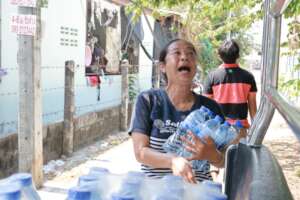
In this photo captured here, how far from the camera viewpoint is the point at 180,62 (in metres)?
2.02

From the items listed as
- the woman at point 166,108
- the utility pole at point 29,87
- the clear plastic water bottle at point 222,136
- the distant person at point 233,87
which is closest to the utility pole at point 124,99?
the utility pole at point 29,87

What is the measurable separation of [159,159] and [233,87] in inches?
104

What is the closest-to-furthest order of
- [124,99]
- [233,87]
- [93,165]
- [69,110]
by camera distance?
[233,87]
[93,165]
[69,110]
[124,99]

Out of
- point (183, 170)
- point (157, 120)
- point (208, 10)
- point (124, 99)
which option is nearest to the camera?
point (183, 170)

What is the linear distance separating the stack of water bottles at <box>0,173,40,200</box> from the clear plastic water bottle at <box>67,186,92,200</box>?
14 centimetres

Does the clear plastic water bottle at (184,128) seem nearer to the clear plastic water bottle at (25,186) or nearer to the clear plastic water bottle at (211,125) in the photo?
the clear plastic water bottle at (211,125)

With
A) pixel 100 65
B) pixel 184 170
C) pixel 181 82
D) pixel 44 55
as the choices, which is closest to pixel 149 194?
pixel 184 170

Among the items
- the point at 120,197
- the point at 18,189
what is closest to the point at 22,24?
the point at 18,189

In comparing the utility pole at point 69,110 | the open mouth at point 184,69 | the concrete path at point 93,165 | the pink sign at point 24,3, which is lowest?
the concrete path at point 93,165

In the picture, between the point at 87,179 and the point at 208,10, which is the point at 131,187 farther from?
the point at 208,10

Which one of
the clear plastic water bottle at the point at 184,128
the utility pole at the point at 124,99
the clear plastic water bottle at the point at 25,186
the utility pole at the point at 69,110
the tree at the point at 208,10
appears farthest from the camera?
the utility pole at the point at 124,99

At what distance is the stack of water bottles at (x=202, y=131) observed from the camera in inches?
67.5

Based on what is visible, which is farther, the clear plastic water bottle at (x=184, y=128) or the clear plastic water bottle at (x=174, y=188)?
the clear plastic water bottle at (x=184, y=128)

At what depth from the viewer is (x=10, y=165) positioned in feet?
15.2
